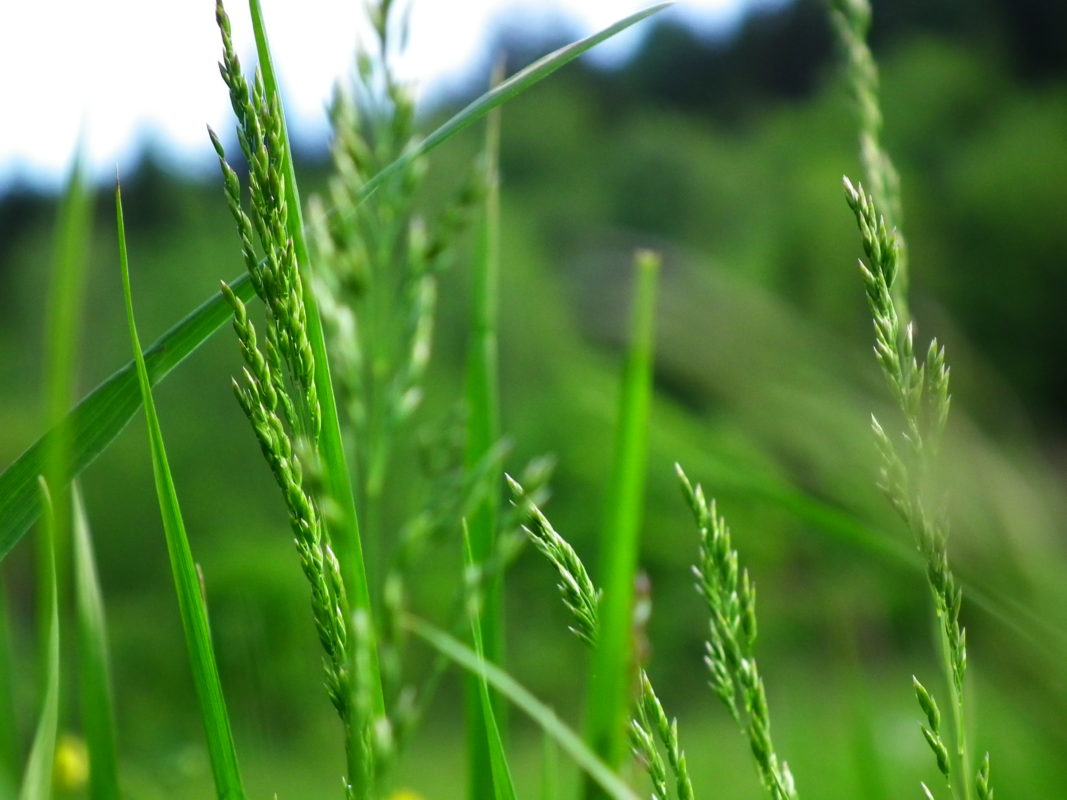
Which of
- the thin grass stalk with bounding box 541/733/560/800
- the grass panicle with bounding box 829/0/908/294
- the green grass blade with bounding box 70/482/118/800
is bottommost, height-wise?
the thin grass stalk with bounding box 541/733/560/800

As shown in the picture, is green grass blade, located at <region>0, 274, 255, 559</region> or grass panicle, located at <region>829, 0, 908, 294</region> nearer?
green grass blade, located at <region>0, 274, 255, 559</region>

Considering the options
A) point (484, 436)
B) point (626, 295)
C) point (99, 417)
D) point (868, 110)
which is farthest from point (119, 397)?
point (626, 295)

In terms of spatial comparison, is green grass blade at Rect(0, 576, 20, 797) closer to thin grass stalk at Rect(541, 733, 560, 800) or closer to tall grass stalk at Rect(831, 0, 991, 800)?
thin grass stalk at Rect(541, 733, 560, 800)

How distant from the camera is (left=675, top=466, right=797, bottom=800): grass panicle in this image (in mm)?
272

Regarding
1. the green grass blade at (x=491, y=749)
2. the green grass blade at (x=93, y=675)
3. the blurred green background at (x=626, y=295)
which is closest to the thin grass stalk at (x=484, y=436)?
the green grass blade at (x=491, y=749)

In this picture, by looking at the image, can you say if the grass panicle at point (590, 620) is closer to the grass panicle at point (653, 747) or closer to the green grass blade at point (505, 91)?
the grass panicle at point (653, 747)

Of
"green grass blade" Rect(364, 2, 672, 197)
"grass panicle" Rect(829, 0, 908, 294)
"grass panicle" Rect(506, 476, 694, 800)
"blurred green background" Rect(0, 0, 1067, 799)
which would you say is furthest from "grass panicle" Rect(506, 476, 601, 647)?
"blurred green background" Rect(0, 0, 1067, 799)

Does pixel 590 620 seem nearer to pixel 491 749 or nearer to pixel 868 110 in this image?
pixel 491 749

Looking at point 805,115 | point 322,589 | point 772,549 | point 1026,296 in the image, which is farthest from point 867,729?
point 805,115

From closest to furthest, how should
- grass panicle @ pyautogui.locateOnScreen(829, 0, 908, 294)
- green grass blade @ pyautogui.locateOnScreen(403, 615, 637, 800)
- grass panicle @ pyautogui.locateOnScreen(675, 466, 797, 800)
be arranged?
1. green grass blade @ pyautogui.locateOnScreen(403, 615, 637, 800)
2. grass panicle @ pyautogui.locateOnScreen(675, 466, 797, 800)
3. grass panicle @ pyautogui.locateOnScreen(829, 0, 908, 294)

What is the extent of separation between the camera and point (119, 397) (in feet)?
1.03

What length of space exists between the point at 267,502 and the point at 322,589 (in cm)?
819

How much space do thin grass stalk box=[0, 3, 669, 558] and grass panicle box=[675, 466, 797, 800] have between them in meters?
0.13

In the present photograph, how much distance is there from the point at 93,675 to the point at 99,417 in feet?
0.26
